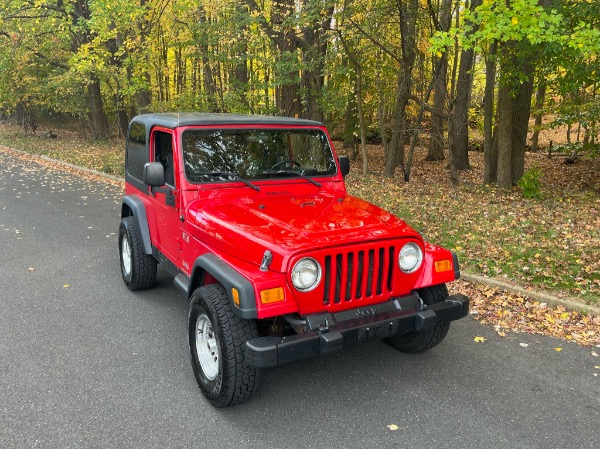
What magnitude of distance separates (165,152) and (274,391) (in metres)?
2.40

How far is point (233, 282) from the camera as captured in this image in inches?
119

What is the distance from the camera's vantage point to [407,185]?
12445mm

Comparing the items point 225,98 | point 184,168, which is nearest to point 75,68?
point 225,98

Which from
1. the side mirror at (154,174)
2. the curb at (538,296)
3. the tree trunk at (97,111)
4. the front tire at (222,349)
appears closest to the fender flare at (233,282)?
the front tire at (222,349)

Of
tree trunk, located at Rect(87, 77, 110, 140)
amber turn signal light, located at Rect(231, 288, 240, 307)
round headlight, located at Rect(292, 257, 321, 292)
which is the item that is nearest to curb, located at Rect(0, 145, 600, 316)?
round headlight, located at Rect(292, 257, 321, 292)

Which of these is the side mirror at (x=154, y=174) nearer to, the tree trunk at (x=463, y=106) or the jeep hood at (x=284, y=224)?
the jeep hood at (x=284, y=224)

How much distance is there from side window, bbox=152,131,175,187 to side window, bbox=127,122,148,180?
0.26 m

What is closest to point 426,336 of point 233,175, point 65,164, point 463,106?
point 233,175

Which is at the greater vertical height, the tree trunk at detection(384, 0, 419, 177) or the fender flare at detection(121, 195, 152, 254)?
the tree trunk at detection(384, 0, 419, 177)

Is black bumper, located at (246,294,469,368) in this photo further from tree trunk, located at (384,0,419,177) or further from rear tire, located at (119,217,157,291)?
tree trunk, located at (384,0,419,177)

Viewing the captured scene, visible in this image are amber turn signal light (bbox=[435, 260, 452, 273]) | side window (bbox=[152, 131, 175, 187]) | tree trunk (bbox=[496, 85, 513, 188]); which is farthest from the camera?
tree trunk (bbox=[496, 85, 513, 188])

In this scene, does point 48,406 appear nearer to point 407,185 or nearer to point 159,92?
point 407,185

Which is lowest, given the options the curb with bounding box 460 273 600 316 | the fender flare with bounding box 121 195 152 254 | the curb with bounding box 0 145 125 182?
the curb with bounding box 0 145 125 182

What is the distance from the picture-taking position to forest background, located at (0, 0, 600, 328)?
6.92 m
